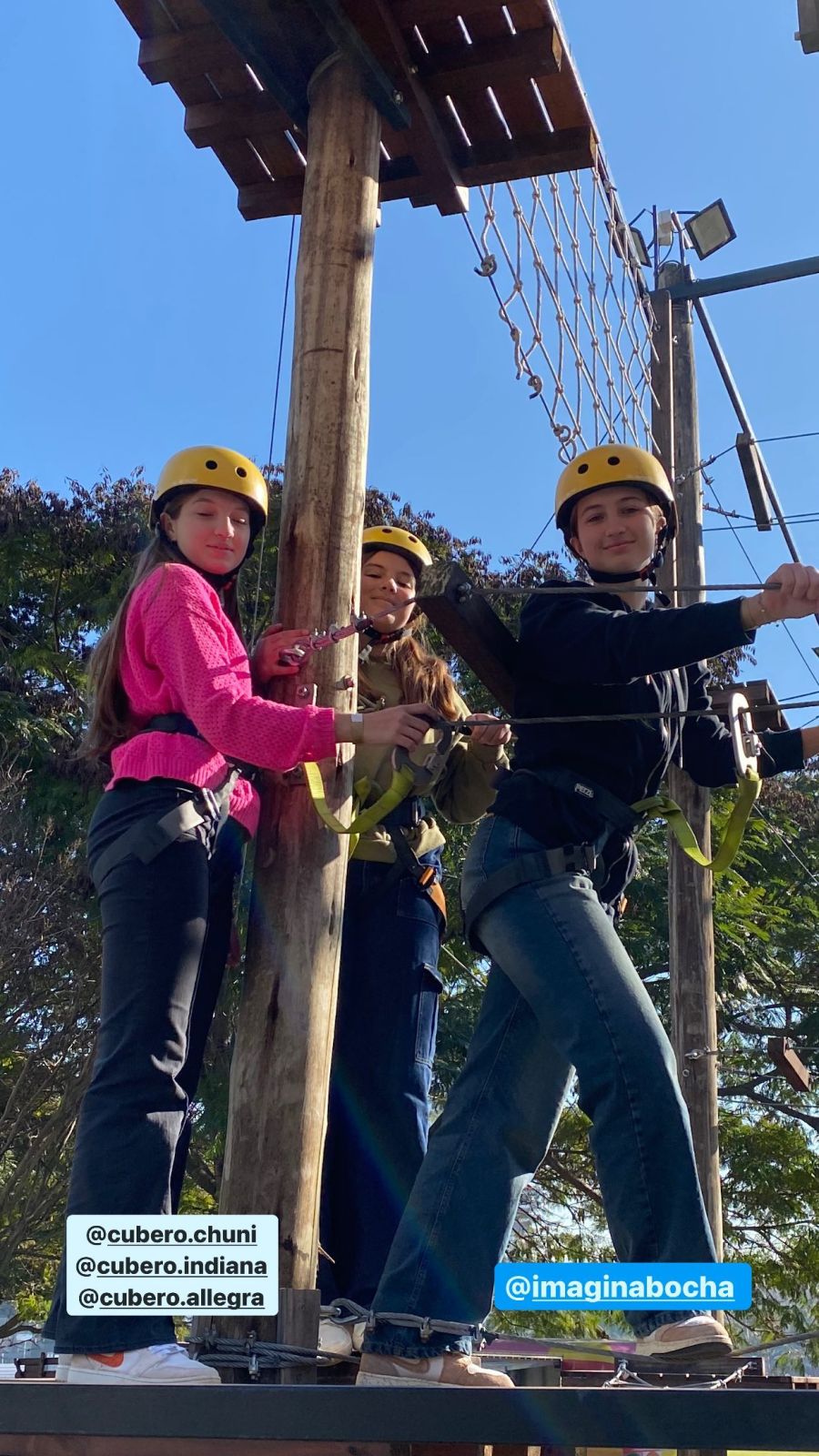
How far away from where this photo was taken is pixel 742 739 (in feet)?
10.8

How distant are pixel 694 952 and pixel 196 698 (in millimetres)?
5392

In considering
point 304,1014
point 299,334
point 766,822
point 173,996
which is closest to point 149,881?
point 173,996

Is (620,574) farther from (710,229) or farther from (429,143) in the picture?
(710,229)

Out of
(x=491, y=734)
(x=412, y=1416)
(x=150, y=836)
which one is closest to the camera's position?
(x=412, y=1416)

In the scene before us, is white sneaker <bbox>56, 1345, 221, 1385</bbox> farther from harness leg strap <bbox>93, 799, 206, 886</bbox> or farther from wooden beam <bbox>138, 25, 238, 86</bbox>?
wooden beam <bbox>138, 25, 238, 86</bbox>

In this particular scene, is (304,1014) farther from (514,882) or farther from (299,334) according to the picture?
(299,334)

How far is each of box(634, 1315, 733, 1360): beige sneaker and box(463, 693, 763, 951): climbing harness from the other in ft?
2.81

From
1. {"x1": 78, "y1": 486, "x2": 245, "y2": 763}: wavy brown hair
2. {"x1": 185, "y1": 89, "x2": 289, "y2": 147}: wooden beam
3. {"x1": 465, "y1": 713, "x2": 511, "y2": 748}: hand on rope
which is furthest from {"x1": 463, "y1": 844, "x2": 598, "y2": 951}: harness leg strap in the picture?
{"x1": 185, "y1": 89, "x2": 289, "y2": 147}: wooden beam

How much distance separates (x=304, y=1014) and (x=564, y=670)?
93 centimetres

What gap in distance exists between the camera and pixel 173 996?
279cm

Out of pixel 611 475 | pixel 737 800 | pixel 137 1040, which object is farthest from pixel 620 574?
pixel 137 1040

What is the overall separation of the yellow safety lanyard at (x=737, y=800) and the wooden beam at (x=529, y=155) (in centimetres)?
179

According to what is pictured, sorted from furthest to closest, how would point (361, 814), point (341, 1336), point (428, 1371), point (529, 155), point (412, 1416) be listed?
point (529, 155), point (361, 814), point (341, 1336), point (428, 1371), point (412, 1416)

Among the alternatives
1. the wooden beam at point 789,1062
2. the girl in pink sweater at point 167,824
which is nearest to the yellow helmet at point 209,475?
the girl in pink sweater at point 167,824
